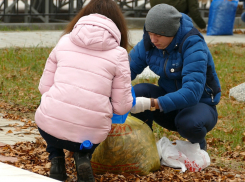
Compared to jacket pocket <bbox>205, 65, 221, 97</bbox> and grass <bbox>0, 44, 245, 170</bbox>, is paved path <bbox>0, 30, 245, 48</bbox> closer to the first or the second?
grass <bbox>0, 44, 245, 170</bbox>

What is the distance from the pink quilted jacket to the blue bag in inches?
365

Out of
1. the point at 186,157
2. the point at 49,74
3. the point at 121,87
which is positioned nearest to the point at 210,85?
the point at 186,157

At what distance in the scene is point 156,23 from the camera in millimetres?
3285

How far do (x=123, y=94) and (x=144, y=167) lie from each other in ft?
2.52

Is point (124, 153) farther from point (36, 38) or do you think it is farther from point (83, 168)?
point (36, 38)

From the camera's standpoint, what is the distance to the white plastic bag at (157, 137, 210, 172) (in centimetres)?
340

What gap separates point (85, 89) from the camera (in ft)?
8.46

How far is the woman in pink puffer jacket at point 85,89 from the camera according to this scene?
2.57 metres

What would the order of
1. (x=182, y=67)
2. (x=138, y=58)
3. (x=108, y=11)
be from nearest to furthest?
(x=108, y=11)
(x=182, y=67)
(x=138, y=58)

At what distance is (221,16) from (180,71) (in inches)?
340

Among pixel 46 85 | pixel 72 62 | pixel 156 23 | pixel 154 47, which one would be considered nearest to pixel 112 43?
pixel 72 62

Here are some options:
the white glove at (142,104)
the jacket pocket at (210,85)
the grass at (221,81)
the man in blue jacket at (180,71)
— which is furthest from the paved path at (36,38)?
the white glove at (142,104)

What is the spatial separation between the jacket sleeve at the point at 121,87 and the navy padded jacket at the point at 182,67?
577 mm

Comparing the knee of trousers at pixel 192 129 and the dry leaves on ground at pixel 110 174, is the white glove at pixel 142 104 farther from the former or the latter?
the dry leaves on ground at pixel 110 174
